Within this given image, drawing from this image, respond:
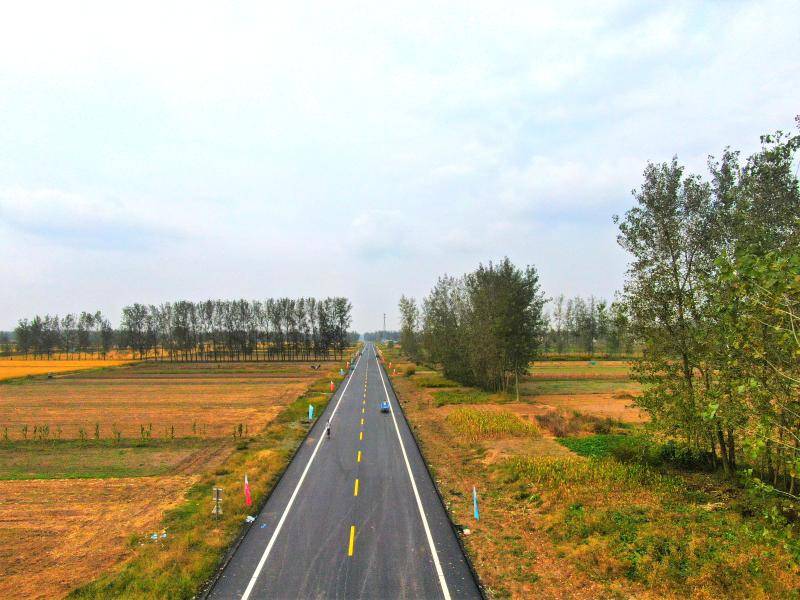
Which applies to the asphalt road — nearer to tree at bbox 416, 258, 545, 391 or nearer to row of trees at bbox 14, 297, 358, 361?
tree at bbox 416, 258, 545, 391

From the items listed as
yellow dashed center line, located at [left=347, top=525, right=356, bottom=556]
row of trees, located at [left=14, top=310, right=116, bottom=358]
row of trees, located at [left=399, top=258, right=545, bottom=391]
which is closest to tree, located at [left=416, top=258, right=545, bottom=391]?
row of trees, located at [left=399, top=258, right=545, bottom=391]

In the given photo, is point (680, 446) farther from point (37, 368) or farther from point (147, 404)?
point (37, 368)

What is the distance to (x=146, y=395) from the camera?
5403 centimetres

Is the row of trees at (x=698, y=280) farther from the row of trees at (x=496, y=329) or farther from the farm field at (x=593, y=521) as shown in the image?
the row of trees at (x=496, y=329)

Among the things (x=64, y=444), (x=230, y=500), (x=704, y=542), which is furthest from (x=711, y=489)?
(x=64, y=444)

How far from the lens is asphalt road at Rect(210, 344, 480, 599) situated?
1223 centimetres

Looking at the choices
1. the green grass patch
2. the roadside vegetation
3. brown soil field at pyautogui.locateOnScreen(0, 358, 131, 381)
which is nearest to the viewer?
the roadside vegetation

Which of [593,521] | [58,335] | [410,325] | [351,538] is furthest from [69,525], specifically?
[58,335]

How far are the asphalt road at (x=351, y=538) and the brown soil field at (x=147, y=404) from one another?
14.1 meters

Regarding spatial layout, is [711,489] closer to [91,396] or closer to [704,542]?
[704,542]

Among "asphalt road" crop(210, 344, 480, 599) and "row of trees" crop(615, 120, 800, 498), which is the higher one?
"row of trees" crop(615, 120, 800, 498)

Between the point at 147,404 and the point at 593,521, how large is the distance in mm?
45881

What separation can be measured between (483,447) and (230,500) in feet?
50.5

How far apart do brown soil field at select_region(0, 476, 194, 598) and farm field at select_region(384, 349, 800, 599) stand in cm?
1187
